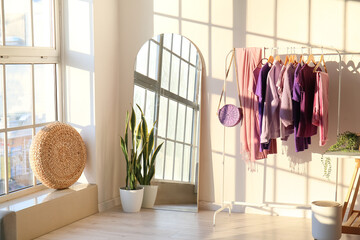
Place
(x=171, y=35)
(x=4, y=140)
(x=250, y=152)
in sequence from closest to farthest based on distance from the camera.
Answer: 1. (x=4, y=140)
2. (x=250, y=152)
3. (x=171, y=35)

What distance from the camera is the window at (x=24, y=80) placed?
4.82 m

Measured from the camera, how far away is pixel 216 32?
549 centimetres

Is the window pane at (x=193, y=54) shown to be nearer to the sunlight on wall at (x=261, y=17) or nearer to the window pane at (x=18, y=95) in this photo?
the sunlight on wall at (x=261, y=17)

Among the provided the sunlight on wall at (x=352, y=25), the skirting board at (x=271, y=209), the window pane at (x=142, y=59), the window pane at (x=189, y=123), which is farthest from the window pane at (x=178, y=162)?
the sunlight on wall at (x=352, y=25)

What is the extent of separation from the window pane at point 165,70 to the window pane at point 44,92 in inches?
42.6

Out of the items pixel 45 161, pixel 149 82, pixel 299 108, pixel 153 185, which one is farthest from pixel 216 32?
pixel 45 161

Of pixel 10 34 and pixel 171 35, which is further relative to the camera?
pixel 171 35

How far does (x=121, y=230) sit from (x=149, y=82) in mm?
1593

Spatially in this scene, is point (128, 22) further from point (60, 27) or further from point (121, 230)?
point (121, 230)

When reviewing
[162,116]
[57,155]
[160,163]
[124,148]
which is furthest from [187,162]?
[57,155]

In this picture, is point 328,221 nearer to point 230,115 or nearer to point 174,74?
point 230,115

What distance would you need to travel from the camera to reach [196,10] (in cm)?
554

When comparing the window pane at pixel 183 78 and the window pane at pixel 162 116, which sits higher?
the window pane at pixel 183 78

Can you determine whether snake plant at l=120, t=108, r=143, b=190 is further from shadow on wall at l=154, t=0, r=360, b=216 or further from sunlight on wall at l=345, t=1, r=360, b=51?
sunlight on wall at l=345, t=1, r=360, b=51
